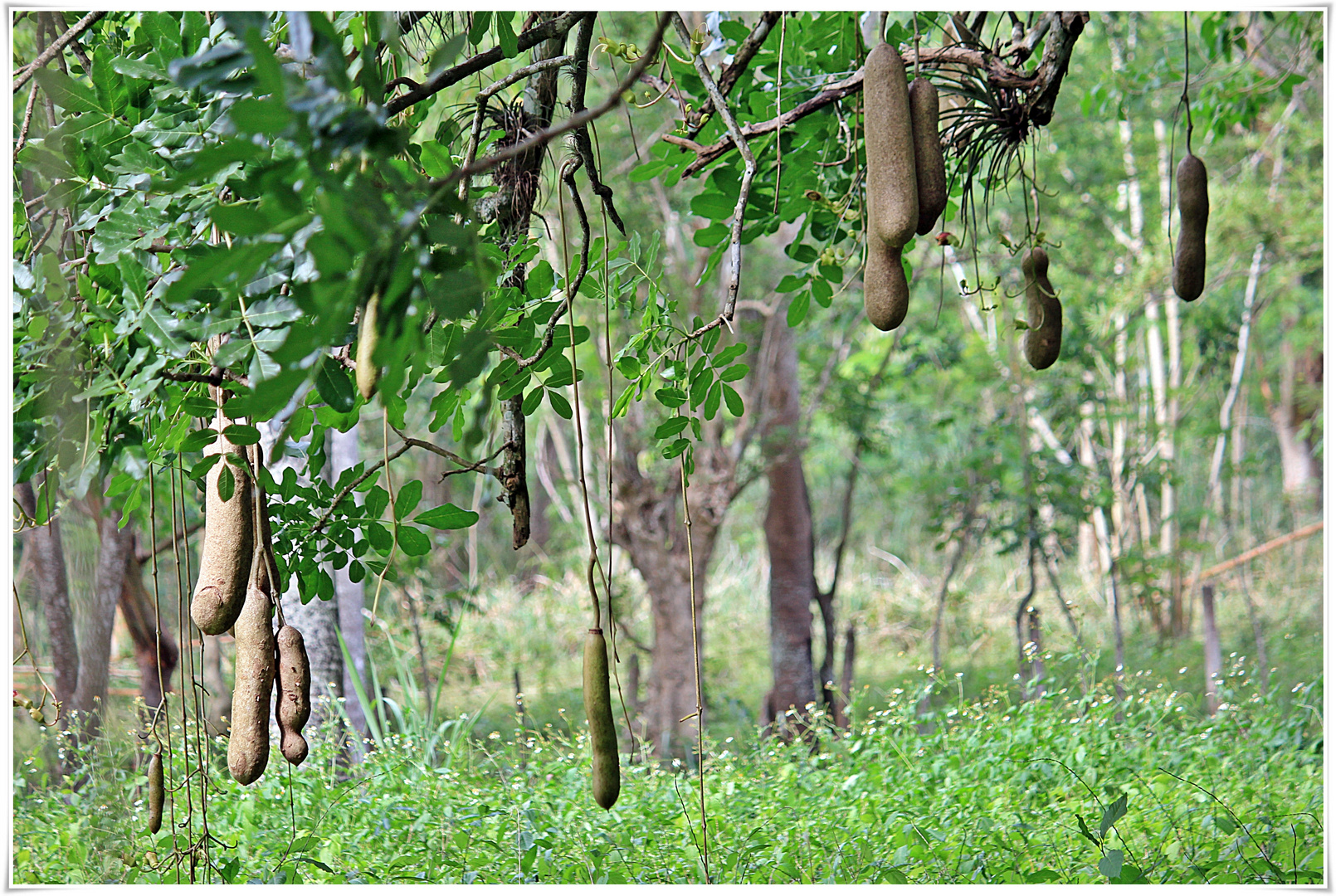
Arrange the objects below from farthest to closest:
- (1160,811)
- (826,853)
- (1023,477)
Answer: (1023,477), (1160,811), (826,853)

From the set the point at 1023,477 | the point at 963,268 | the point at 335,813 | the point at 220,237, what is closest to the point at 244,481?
the point at 220,237

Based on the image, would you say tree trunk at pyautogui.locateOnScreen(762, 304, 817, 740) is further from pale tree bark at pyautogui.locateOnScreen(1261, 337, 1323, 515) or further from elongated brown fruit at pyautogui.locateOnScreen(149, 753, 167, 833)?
pale tree bark at pyautogui.locateOnScreen(1261, 337, 1323, 515)

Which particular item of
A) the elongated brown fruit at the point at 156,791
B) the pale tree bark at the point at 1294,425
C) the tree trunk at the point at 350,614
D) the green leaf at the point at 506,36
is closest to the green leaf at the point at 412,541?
the elongated brown fruit at the point at 156,791

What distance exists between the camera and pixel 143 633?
2.54m

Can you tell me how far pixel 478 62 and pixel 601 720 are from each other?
19.5 inches

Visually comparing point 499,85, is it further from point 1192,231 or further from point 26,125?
point 1192,231

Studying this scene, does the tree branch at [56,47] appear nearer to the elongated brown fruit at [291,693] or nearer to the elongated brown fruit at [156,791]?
the elongated brown fruit at [291,693]

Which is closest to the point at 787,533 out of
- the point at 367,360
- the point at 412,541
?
the point at 412,541

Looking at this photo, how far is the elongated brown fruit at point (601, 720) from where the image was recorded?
0.66 metres

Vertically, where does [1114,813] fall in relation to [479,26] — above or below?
below

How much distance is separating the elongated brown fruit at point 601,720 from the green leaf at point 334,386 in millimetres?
225

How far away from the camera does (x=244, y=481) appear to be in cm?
73

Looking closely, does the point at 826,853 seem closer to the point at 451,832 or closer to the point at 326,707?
the point at 451,832

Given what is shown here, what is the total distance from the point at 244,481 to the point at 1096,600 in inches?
199
